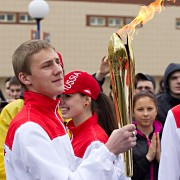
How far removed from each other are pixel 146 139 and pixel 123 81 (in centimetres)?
274

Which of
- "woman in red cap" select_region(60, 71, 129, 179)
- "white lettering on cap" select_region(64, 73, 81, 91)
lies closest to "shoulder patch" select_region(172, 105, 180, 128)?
"woman in red cap" select_region(60, 71, 129, 179)

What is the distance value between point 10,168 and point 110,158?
0.56 metres

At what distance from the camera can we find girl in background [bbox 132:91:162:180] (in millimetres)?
5156

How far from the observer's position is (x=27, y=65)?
284 cm

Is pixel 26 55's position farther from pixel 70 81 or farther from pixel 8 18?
pixel 8 18

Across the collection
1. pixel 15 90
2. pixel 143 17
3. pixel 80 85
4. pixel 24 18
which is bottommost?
pixel 15 90

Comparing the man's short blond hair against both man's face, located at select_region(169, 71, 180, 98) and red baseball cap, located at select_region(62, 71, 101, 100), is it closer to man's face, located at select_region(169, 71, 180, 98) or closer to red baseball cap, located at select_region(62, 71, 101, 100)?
red baseball cap, located at select_region(62, 71, 101, 100)

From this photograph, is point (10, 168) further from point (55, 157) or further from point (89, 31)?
point (89, 31)

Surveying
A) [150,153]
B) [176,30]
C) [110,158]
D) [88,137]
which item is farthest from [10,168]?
[176,30]

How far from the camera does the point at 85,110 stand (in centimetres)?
421

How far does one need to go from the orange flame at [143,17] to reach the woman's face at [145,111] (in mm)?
2321

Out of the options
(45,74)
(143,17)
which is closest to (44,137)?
(45,74)

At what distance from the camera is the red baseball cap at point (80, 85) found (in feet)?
13.7

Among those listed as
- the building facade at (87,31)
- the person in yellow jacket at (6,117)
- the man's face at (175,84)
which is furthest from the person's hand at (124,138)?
the building facade at (87,31)
